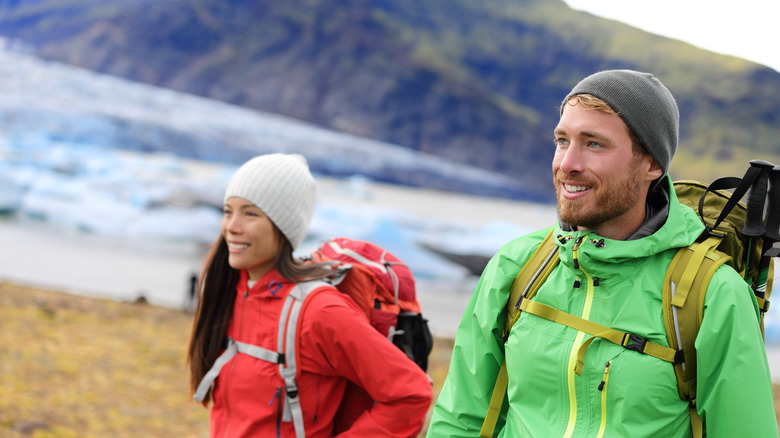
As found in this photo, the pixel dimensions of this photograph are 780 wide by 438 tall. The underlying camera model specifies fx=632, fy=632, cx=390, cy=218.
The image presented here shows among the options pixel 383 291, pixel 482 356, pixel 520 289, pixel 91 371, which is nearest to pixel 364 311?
pixel 383 291

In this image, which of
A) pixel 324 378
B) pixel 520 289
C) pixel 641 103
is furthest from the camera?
pixel 324 378

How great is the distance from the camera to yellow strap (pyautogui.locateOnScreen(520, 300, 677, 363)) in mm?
1501

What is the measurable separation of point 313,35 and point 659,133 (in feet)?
255

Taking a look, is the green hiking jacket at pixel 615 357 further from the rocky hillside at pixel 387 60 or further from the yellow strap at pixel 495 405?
the rocky hillside at pixel 387 60

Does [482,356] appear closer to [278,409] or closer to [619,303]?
[619,303]

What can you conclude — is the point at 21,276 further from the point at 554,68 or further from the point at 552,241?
the point at 554,68

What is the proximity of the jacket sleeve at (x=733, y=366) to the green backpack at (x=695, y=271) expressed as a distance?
4 cm

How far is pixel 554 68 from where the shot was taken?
71625 millimetres

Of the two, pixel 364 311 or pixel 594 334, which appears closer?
pixel 594 334

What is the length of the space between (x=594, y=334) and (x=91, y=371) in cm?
784

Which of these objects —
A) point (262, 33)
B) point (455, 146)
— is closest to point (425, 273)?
point (455, 146)

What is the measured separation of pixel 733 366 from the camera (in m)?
1.42

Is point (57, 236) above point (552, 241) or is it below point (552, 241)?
below

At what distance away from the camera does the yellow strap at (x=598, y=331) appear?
1501mm
